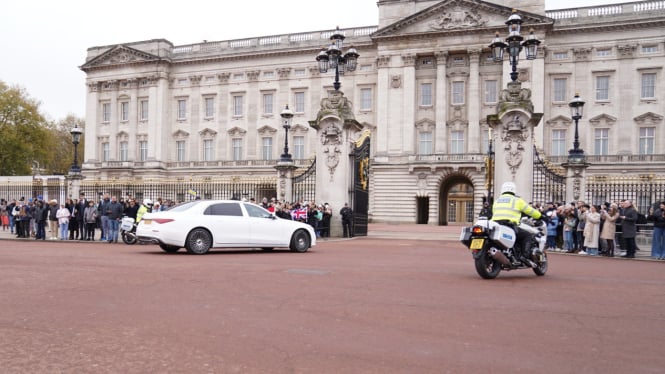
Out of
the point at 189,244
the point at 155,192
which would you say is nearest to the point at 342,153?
the point at 189,244

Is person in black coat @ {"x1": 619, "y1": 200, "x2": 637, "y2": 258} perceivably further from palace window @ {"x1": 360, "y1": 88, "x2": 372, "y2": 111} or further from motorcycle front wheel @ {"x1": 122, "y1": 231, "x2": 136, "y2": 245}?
palace window @ {"x1": 360, "y1": 88, "x2": 372, "y2": 111}

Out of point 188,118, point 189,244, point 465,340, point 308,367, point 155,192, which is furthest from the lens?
point 188,118

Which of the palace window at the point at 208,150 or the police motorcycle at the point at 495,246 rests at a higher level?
the palace window at the point at 208,150

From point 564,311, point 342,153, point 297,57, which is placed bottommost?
point 564,311

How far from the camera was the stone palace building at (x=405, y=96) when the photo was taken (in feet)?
168

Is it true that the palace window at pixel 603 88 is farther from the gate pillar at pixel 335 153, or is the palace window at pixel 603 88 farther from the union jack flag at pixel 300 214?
the union jack flag at pixel 300 214

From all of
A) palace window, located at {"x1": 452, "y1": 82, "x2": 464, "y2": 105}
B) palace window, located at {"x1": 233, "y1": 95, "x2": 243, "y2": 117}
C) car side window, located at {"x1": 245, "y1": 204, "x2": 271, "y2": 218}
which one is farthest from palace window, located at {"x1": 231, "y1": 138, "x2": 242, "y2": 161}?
car side window, located at {"x1": 245, "y1": 204, "x2": 271, "y2": 218}

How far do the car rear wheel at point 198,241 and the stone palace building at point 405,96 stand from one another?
1388 inches

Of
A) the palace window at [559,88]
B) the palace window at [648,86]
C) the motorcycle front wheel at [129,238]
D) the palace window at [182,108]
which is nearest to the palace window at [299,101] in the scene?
the palace window at [182,108]

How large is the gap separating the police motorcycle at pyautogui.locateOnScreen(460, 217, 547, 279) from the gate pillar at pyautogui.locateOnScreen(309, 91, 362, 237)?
13017 mm

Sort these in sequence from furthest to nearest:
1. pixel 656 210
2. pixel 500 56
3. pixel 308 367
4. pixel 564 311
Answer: pixel 500 56 → pixel 656 210 → pixel 564 311 → pixel 308 367

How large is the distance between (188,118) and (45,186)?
109ft

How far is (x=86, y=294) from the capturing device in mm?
8477

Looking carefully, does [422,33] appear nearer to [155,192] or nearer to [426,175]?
[426,175]
